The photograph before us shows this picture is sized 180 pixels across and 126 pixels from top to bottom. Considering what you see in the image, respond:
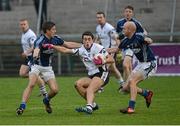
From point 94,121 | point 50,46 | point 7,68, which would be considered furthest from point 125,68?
point 7,68

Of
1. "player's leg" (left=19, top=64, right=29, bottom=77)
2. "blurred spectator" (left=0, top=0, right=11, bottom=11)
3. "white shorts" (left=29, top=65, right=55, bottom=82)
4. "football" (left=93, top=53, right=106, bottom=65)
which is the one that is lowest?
"player's leg" (left=19, top=64, right=29, bottom=77)

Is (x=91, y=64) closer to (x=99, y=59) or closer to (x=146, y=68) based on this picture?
(x=99, y=59)

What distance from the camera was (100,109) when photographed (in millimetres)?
17109

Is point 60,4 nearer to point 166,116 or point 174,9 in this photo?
point 174,9

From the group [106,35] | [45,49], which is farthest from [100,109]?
[106,35]

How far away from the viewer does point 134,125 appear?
536 inches

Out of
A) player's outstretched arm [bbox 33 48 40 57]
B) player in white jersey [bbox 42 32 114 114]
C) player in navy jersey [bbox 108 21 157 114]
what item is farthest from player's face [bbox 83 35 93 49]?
player's outstretched arm [bbox 33 48 40 57]

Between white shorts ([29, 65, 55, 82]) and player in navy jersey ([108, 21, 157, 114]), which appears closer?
player in navy jersey ([108, 21, 157, 114])

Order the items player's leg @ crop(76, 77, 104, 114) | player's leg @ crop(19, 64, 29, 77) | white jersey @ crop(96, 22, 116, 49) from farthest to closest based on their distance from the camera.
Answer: white jersey @ crop(96, 22, 116, 49), player's leg @ crop(19, 64, 29, 77), player's leg @ crop(76, 77, 104, 114)

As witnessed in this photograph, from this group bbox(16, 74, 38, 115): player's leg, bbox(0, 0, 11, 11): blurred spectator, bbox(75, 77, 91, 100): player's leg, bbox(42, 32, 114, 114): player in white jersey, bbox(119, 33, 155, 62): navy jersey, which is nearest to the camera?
bbox(16, 74, 38, 115): player's leg

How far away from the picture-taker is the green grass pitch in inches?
571

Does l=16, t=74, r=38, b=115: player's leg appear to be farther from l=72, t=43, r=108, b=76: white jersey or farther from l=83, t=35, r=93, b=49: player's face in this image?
l=83, t=35, r=93, b=49: player's face

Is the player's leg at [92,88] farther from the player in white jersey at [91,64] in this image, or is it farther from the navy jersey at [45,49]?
the navy jersey at [45,49]

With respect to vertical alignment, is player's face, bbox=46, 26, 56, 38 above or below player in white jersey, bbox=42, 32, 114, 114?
above
